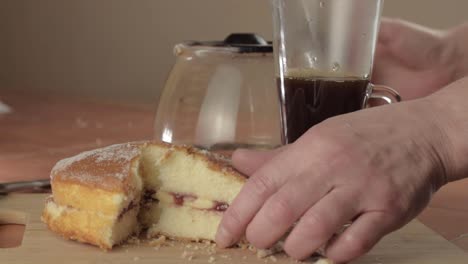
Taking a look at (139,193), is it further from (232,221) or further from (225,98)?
(225,98)

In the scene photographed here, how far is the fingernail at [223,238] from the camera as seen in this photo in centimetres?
96

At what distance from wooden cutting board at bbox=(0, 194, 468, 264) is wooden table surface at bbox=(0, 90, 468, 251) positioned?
6 cm


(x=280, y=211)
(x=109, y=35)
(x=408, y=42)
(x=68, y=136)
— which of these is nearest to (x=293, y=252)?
(x=280, y=211)

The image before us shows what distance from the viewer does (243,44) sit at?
1.42m

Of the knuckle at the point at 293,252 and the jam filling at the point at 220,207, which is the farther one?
the jam filling at the point at 220,207

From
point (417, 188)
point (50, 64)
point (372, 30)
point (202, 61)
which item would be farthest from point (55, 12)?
point (417, 188)

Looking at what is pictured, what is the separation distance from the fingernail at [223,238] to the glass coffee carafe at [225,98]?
0.42m

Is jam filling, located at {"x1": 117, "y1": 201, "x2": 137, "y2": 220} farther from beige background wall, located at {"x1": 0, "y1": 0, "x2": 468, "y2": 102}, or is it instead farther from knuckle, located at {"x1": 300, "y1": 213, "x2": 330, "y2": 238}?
beige background wall, located at {"x1": 0, "y1": 0, "x2": 468, "y2": 102}

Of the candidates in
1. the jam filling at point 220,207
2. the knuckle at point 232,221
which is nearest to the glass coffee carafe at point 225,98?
the jam filling at point 220,207

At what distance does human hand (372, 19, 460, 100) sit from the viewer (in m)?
1.43

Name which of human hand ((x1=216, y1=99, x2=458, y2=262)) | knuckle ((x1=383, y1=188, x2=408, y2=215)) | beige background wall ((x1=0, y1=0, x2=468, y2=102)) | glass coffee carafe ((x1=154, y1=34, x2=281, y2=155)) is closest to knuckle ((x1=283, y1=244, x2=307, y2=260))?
human hand ((x1=216, y1=99, x2=458, y2=262))

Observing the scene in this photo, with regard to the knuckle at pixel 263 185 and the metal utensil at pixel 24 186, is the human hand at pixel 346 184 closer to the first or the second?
the knuckle at pixel 263 185

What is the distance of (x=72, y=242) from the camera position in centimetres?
101

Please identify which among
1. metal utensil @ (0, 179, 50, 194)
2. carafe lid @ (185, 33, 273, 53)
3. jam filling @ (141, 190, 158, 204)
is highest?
carafe lid @ (185, 33, 273, 53)
